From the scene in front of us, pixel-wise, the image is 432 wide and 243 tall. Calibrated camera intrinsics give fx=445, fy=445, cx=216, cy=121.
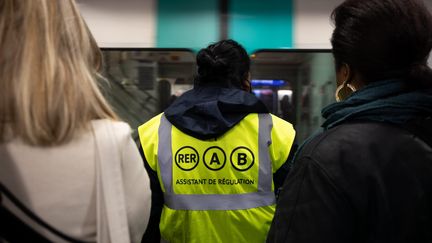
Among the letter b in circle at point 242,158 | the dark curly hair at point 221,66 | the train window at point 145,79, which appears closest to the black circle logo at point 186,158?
the letter b in circle at point 242,158

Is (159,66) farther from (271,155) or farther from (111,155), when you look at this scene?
(111,155)

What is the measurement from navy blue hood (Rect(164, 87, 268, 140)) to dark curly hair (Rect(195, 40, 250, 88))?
4 cm

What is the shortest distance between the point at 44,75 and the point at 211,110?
2.70 ft

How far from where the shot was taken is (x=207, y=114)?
1613 mm

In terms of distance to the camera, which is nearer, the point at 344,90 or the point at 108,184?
the point at 108,184

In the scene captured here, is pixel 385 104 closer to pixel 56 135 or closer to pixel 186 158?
pixel 56 135

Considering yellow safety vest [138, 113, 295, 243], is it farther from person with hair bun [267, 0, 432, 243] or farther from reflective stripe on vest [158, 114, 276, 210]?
person with hair bun [267, 0, 432, 243]

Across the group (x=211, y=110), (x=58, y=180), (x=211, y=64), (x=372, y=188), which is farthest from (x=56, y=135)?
(x=211, y=64)

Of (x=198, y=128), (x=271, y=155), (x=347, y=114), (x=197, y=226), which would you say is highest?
(x=347, y=114)

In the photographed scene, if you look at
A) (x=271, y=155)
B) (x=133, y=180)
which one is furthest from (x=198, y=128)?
(x=133, y=180)

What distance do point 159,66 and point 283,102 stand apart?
88 centimetres

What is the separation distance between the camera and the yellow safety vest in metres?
Result: 1.62

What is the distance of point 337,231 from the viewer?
88 centimetres

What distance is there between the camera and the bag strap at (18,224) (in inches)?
31.2
